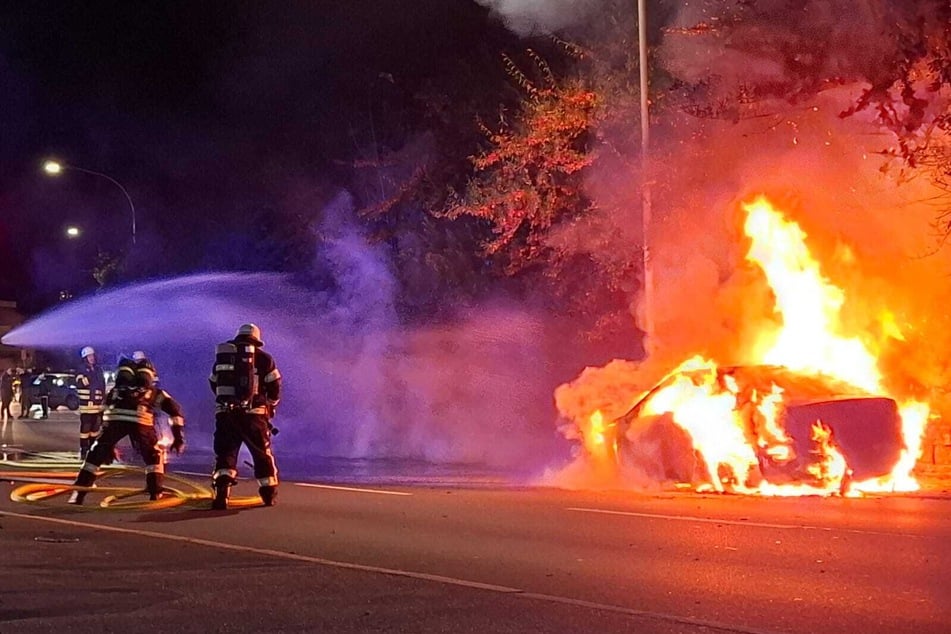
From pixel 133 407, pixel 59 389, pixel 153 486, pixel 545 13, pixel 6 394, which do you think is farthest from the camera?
pixel 59 389

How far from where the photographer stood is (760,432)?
11.8 meters

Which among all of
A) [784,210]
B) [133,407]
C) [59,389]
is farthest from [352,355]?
[59,389]

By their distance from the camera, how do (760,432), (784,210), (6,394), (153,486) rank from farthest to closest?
1. (6,394)
2. (784,210)
3. (760,432)
4. (153,486)

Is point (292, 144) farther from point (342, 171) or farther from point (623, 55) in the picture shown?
point (623, 55)

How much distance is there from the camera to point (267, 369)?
10547 mm

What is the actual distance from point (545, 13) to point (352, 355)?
7.66m

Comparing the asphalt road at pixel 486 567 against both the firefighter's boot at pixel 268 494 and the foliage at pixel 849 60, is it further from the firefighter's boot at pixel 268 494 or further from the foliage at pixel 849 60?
the foliage at pixel 849 60

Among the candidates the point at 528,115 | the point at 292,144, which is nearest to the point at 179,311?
the point at 292,144

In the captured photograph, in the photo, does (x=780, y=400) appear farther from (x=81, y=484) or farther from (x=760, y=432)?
(x=81, y=484)

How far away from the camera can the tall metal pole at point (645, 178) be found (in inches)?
595

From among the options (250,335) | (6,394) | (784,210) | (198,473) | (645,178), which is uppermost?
(645,178)

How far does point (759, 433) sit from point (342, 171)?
13459mm

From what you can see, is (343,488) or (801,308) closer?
(343,488)

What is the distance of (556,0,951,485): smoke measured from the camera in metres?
13.9
